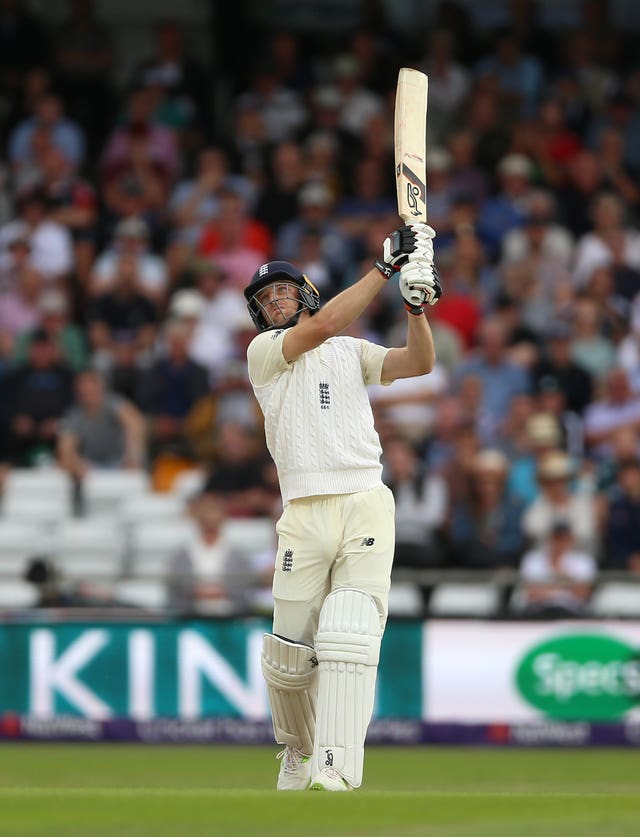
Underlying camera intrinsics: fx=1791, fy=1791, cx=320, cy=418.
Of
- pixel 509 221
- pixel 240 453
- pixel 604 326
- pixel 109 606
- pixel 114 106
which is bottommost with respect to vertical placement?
pixel 109 606

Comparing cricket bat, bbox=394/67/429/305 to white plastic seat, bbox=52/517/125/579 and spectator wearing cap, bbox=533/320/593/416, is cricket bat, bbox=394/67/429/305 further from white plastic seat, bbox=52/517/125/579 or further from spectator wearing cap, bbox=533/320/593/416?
spectator wearing cap, bbox=533/320/593/416

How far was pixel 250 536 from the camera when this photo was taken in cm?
1267

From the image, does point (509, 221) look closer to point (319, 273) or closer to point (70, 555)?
point (319, 273)

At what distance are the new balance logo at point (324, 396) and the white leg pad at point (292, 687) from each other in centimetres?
96

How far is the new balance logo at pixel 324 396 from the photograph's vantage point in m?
7.32

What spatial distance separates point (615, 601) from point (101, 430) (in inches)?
170

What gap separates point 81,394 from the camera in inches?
546

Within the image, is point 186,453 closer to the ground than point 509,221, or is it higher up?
closer to the ground

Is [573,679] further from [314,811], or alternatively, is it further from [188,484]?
[314,811]

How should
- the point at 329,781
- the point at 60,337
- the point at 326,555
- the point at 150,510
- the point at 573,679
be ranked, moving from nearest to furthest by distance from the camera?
the point at 329,781, the point at 326,555, the point at 573,679, the point at 150,510, the point at 60,337

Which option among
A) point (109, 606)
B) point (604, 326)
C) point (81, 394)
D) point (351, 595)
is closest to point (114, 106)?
point (81, 394)

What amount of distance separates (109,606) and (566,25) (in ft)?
30.5

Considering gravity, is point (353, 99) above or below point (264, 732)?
above

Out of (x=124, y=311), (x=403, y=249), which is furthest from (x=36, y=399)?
(x=403, y=249)
